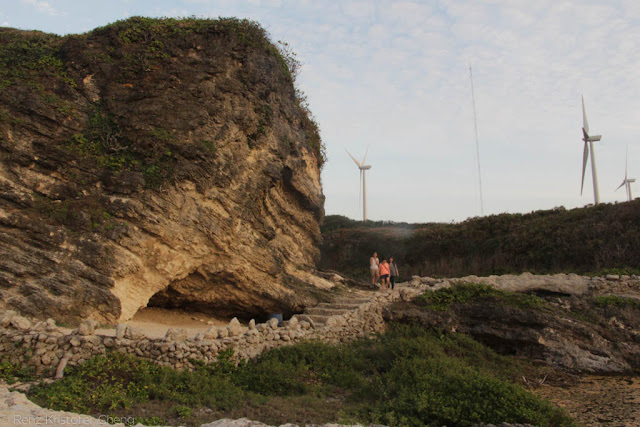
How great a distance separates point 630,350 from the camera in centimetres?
1228

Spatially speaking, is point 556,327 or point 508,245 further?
point 508,245

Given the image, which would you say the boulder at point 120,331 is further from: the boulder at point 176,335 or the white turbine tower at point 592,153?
the white turbine tower at point 592,153

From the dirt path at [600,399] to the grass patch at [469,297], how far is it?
263 centimetres

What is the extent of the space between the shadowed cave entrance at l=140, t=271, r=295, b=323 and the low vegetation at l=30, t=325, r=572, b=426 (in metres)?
3.06

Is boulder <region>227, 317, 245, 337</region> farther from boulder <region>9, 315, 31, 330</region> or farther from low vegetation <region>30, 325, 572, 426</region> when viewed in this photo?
boulder <region>9, 315, 31, 330</region>

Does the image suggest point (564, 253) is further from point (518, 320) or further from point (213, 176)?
point (213, 176)

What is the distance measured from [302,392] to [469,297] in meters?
7.44

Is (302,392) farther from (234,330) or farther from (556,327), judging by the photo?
(556,327)

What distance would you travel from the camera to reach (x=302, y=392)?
8633mm

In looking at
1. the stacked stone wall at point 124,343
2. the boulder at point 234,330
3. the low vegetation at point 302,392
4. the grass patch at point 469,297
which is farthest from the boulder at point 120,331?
the grass patch at point 469,297

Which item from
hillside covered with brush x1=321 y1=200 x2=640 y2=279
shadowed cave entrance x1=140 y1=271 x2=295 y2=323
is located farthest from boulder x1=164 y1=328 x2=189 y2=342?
hillside covered with brush x1=321 y1=200 x2=640 y2=279

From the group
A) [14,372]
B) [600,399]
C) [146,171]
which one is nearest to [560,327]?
[600,399]

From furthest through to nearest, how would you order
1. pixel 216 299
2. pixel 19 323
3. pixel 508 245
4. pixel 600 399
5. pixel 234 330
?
pixel 508 245, pixel 216 299, pixel 234 330, pixel 600 399, pixel 19 323

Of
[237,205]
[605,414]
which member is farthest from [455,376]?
[237,205]
